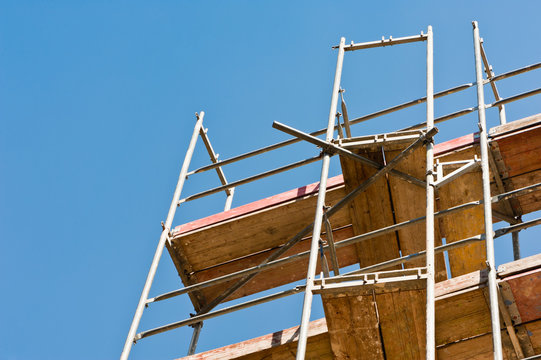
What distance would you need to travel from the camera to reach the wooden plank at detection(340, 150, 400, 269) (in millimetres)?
6828

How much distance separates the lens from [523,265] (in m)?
5.07

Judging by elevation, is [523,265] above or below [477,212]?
below

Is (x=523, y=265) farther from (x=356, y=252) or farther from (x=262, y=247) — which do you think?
(x=262, y=247)

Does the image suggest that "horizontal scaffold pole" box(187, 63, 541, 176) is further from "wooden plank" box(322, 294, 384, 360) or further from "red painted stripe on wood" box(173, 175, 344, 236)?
"wooden plank" box(322, 294, 384, 360)

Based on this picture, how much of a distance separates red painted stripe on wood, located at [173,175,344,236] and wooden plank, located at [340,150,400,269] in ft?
1.96

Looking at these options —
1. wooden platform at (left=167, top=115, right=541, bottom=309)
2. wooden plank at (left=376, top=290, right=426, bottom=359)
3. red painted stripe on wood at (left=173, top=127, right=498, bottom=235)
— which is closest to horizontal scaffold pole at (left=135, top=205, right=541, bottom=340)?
wooden platform at (left=167, top=115, right=541, bottom=309)

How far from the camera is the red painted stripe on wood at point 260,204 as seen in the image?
7562 millimetres

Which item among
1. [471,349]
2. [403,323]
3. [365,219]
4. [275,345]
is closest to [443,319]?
[471,349]

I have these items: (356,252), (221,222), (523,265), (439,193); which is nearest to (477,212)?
(439,193)

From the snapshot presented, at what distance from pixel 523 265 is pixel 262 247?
128 inches

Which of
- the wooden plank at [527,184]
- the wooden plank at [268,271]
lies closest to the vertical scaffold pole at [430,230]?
the wooden plank at [527,184]

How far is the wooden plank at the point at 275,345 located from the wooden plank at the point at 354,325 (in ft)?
1.23

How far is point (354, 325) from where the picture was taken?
4836 mm

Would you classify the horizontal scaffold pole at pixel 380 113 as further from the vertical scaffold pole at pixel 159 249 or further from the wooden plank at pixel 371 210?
the wooden plank at pixel 371 210
